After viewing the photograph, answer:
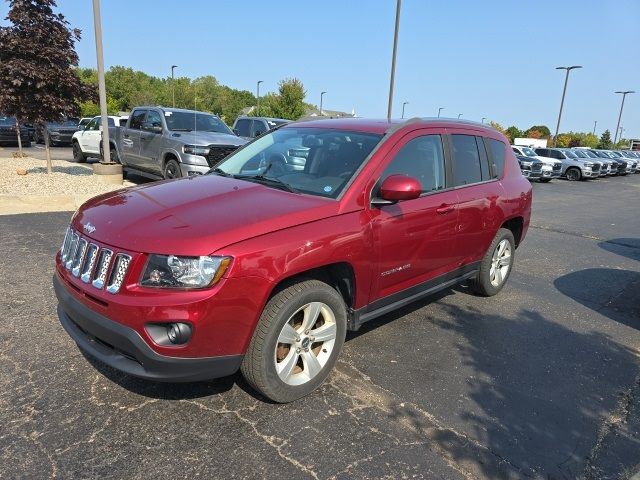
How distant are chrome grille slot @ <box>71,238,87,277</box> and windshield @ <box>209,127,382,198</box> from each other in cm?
128

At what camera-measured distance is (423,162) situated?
3.99 meters

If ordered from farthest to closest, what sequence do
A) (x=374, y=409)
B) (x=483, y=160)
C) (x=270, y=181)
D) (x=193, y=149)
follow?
1. (x=193, y=149)
2. (x=483, y=160)
3. (x=270, y=181)
4. (x=374, y=409)

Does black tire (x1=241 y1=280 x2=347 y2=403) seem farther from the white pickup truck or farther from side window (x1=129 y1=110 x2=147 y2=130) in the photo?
the white pickup truck

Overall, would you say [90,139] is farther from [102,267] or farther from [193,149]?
[102,267]

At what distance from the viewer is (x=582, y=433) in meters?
2.98

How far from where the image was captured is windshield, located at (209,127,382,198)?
3.49 meters

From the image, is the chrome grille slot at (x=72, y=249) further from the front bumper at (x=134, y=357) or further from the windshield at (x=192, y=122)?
the windshield at (x=192, y=122)

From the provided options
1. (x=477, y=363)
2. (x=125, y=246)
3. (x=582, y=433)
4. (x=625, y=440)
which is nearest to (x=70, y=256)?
(x=125, y=246)

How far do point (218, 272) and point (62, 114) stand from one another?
11055mm

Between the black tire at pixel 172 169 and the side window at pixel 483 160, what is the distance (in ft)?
21.5

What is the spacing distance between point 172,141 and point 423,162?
24.0ft

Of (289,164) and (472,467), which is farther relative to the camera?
(289,164)

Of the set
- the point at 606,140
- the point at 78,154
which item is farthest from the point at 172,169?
the point at 606,140

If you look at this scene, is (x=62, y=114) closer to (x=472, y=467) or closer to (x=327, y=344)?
(x=327, y=344)
